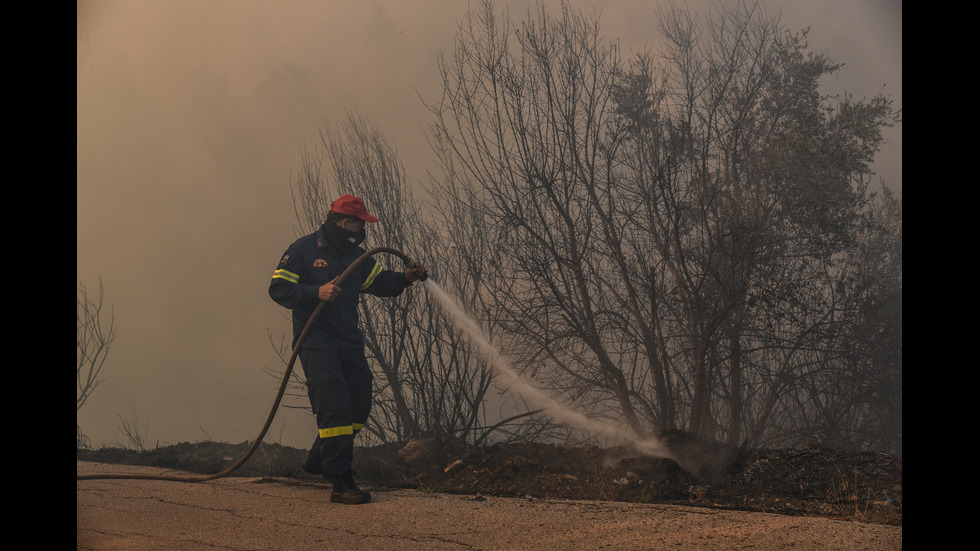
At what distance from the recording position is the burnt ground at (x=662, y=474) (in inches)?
171

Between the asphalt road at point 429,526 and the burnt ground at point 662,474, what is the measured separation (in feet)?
1.83

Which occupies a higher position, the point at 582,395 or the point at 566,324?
the point at 566,324

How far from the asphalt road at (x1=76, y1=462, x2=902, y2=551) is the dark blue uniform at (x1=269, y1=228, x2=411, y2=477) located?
0.43m

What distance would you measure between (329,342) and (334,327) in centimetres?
12

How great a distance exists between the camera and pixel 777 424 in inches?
292

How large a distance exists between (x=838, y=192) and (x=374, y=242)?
16.8ft

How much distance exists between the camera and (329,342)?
4.78m

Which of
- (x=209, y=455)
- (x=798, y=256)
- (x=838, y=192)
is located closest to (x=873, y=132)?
(x=838, y=192)

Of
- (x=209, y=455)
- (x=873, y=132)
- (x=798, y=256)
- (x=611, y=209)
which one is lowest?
(x=209, y=455)

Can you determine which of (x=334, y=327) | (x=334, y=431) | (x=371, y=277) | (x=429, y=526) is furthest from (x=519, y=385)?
(x=429, y=526)

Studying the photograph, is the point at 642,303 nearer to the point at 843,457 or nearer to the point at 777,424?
the point at 777,424

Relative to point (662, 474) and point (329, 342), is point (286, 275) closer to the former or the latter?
point (329, 342)

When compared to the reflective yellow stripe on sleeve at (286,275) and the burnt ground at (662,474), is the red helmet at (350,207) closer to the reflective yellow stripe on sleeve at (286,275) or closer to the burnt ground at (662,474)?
the reflective yellow stripe on sleeve at (286,275)
